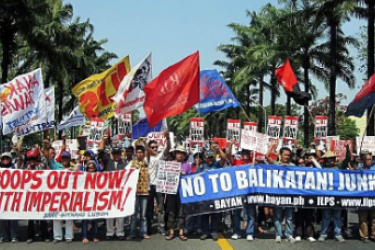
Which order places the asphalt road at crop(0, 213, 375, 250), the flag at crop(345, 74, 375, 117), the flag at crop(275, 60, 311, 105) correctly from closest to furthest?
the asphalt road at crop(0, 213, 375, 250) < the flag at crop(345, 74, 375, 117) < the flag at crop(275, 60, 311, 105)

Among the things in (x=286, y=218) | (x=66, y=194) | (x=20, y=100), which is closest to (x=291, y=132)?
(x=286, y=218)

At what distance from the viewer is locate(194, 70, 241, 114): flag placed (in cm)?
1466

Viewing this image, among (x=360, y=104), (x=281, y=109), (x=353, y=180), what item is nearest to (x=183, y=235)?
(x=353, y=180)

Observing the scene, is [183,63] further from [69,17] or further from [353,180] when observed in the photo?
[69,17]

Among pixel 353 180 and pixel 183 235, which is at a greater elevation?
pixel 353 180

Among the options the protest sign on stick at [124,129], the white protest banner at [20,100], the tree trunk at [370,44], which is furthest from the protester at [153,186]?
the tree trunk at [370,44]

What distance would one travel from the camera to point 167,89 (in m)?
10.1

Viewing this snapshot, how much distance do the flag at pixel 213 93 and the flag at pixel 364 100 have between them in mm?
3384

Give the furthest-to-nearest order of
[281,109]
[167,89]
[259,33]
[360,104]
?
[281,109] < [259,33] < [360,104] < [167,89]

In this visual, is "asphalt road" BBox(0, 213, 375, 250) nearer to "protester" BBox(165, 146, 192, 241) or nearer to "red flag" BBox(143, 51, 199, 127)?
"protester" BBox(165, 146, 192, 241)

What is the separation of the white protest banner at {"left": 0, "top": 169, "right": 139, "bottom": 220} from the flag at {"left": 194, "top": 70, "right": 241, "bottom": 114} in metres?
5.49

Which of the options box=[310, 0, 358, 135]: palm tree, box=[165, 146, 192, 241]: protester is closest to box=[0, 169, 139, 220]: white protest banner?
box=[165, 146, 192, 241]: protester

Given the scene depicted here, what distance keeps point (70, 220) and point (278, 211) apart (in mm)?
3478

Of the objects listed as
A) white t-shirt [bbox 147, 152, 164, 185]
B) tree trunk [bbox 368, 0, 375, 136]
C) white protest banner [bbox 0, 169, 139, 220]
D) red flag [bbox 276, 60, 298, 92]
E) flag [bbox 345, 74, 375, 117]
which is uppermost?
tree trunk [bbox 368, 0, 375, 136]
